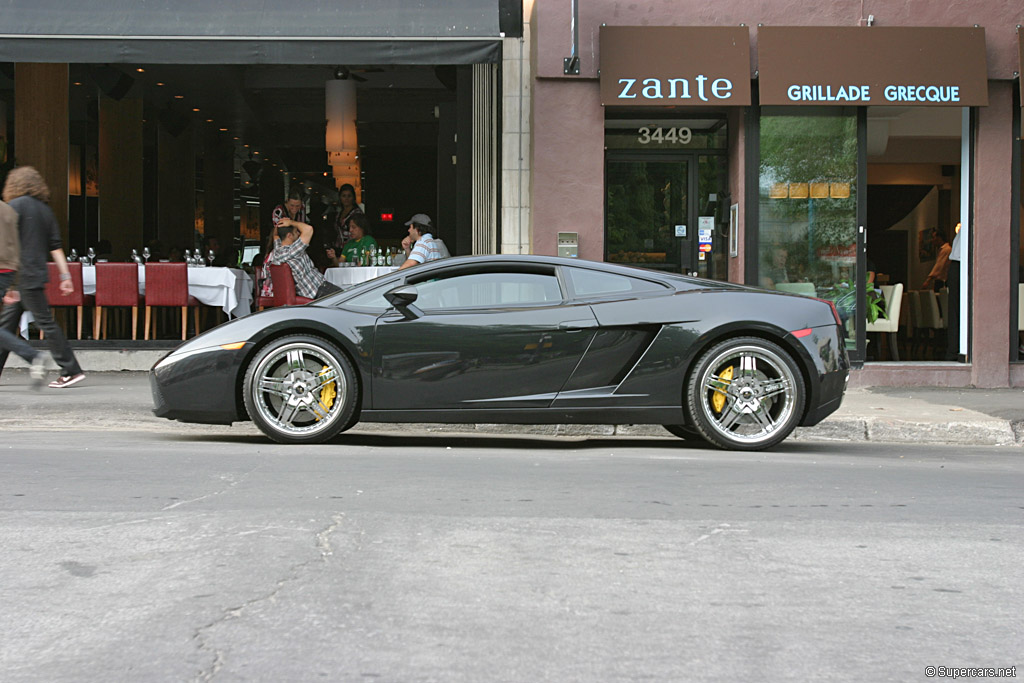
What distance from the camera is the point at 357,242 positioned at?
14.0 m

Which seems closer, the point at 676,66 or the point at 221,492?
the point at 221,492

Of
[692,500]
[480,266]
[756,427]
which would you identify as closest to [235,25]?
[480,266]

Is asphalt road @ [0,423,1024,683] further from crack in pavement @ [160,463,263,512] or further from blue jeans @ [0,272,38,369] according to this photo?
blue jeans @ [0,272,38,369]

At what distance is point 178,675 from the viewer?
117 inches

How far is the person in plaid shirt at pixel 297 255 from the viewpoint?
1254 centimetres

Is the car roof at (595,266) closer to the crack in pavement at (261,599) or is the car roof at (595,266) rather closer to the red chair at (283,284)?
the crack in pavement at (261,599)

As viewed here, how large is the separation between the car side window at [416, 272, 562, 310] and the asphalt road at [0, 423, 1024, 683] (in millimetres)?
1227

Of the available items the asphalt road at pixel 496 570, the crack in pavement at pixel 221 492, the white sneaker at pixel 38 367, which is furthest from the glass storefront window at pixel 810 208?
the crack in pavement at pixel 221 492

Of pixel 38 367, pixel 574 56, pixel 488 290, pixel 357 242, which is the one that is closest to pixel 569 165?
pixel 574 56

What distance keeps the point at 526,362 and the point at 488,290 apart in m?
0.58

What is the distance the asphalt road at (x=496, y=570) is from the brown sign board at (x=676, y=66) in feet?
19.0

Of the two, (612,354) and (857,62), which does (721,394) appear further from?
(857,62)

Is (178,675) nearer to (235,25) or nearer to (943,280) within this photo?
(235,25)

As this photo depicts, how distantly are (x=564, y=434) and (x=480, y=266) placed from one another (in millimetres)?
1825
